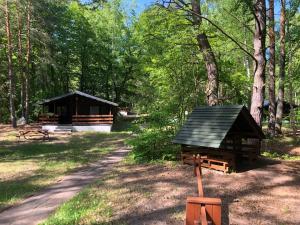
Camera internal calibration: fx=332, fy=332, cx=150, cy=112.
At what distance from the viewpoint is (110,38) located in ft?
127

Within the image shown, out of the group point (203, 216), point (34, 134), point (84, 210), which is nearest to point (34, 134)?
point (34, 134)

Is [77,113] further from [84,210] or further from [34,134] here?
[84,210]

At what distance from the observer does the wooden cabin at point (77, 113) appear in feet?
95.7

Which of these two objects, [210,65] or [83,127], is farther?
[83,127]

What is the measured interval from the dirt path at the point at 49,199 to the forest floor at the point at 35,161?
1.34 ft

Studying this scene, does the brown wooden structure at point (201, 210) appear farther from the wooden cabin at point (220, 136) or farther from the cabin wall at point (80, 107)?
the cabin wall at point (80, 107)

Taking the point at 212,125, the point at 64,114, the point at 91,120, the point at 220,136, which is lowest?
the point at 220,136

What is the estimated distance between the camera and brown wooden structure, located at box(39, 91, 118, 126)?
2959 centimetres

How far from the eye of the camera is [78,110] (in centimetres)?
3148

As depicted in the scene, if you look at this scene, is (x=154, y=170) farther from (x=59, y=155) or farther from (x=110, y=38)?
(x=110, y=38)

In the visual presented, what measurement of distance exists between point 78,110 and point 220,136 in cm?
2452

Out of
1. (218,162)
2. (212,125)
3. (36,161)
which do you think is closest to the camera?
(218,162)

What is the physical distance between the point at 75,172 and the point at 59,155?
14.7 feet

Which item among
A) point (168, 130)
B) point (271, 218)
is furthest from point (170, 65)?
point (271, 218)
